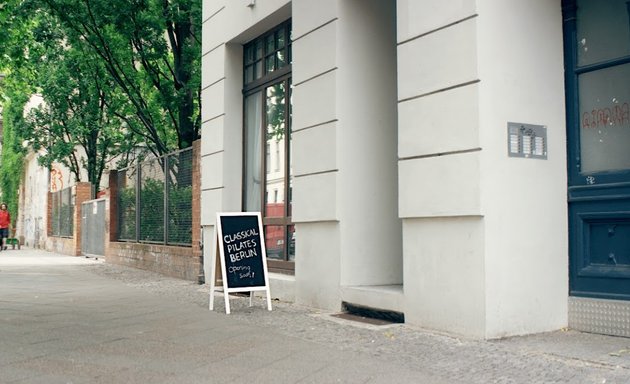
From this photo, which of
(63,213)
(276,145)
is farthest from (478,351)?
(63,213)

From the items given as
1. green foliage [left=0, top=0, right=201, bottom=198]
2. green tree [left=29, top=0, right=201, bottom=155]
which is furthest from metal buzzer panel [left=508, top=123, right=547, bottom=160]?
green tree [left=29, top=0, right=201, bottom=155]

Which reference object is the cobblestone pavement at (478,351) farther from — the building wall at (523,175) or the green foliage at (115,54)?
the green foliage at (115,54)

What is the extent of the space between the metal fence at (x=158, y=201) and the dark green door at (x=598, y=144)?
28.0 ft

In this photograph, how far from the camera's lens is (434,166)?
22.1 feet

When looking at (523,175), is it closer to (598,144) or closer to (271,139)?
(598,144)

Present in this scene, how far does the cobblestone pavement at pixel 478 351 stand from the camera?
16.1 feet

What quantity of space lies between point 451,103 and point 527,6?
3.72ft

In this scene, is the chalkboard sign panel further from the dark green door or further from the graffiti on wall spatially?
the graffiti on wall

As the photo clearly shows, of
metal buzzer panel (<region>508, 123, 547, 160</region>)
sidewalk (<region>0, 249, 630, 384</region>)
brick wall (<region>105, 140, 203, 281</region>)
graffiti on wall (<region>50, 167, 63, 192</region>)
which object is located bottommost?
sidewalk (<region>0, 249, 630, 384</region>)

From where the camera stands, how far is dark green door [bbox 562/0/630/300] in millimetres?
6117

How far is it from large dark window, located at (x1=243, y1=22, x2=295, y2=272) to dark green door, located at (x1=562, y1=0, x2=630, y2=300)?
4395mm

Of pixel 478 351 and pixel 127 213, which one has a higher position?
pixel 127 213

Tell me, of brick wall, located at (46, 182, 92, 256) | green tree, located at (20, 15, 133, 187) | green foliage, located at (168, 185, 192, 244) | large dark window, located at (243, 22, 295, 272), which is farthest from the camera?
brick wall, located at (46, 182, 92, 256)

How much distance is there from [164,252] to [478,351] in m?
10.1
